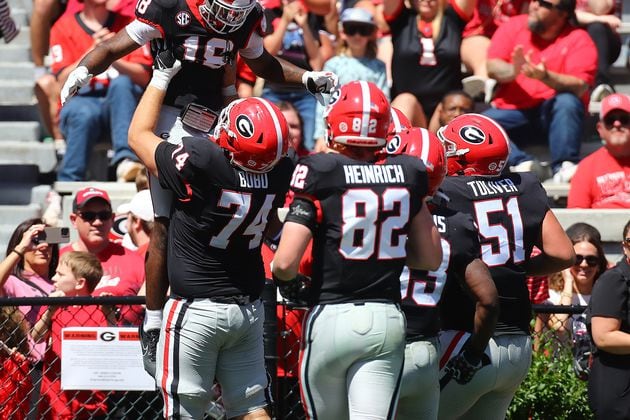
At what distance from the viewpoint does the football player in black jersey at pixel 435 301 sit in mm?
5121

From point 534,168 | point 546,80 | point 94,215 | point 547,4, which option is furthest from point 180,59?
point 547,4

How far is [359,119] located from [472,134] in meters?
0.83

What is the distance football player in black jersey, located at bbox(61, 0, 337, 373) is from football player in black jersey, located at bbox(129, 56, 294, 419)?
0.58 ft

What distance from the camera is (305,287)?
16.6ft

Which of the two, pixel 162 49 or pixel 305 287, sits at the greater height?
pixel 162 49

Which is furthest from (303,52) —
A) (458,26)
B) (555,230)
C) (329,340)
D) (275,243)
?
(329,340)

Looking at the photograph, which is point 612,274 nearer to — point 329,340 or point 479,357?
point 479,357

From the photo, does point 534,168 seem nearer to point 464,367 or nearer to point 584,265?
point 584,265

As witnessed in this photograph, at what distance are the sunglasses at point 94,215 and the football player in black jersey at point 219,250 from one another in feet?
6.92

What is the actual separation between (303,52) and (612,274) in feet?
Result: 15.3

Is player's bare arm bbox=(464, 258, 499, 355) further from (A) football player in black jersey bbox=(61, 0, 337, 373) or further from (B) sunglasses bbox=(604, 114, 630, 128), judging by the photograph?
(B) sunglasses bbox=(604, 114, 630, 128)

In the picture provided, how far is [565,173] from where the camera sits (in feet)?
30.9

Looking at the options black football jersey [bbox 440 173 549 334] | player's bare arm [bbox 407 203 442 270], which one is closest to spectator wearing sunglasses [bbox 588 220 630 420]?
black football jersey [bbox 440 173 549 334]

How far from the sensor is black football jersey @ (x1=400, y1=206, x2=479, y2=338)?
517 centimetres
